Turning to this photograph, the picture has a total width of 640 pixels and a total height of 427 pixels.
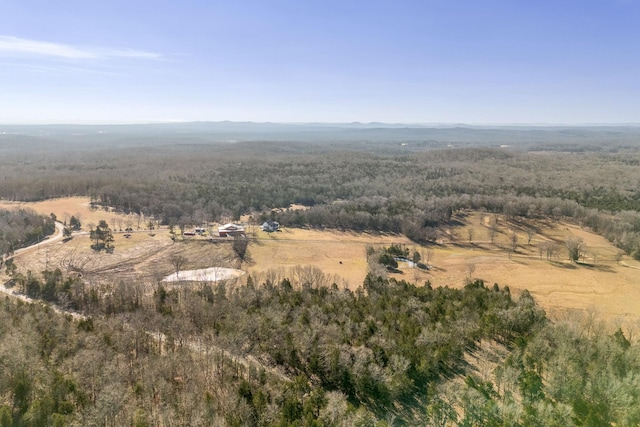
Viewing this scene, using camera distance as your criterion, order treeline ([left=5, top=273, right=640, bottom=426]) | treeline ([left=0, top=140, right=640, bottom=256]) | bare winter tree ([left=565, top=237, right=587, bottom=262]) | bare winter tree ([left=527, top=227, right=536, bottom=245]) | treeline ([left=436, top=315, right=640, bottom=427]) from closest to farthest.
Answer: treeline ([left=436, top=315, right=640, bottom=427]) < treeline ([left=5, top=273, right=640, bottom=426]) < bare winter tree ([left=565, top=237, right=587, bottom=262]) < bare winter tree ([left=527, top=227, right=536, bottom=245]) < treeline ([left=0, top=140, right=640, bottom=256])

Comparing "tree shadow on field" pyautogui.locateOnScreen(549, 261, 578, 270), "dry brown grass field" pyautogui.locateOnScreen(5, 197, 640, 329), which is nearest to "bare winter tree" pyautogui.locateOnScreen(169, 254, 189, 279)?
"dry brown grass field" pyautogui.locateOnScreen(5, 197, 640, 329)

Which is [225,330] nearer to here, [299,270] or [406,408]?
[406,408]

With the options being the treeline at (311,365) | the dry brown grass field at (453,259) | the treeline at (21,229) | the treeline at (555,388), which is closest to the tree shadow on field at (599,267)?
the dry brown grass field at (453,259)

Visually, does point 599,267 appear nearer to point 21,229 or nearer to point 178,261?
point 178,261

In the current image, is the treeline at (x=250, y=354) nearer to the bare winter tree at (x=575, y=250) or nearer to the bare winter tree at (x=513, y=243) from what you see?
the bare winter tree at (x=575, y=250)

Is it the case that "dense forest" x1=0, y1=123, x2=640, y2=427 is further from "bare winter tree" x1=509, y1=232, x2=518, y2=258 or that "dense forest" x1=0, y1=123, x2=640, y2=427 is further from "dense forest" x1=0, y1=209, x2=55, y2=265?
"bare winter tree" x1=509, y1=232, x2=518, y2=258

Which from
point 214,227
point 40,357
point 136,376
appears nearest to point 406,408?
point 136,376
